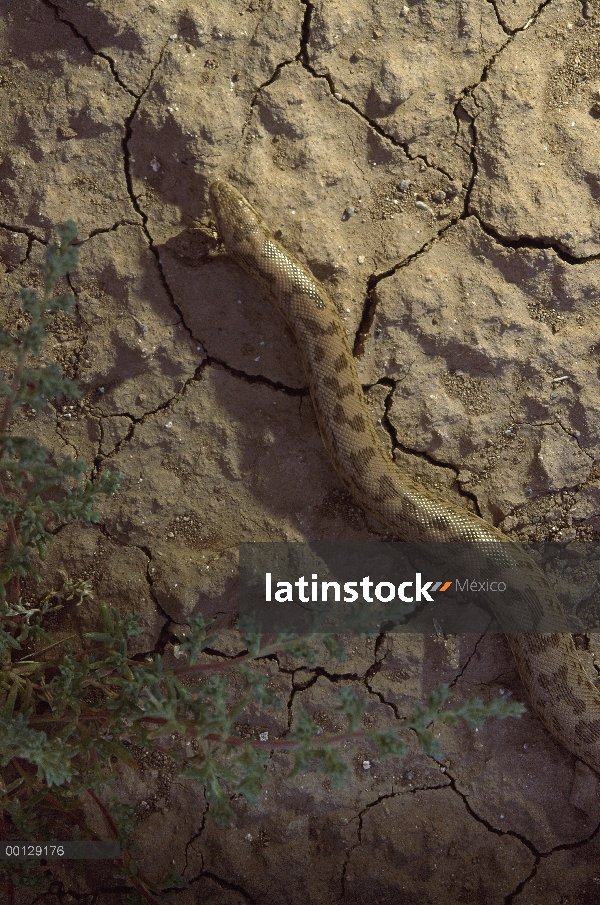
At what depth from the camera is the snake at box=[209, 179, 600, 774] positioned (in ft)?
12.6

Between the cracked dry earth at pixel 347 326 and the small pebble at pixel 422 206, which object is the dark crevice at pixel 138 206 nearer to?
the cracked dry earth at pixel 347 326

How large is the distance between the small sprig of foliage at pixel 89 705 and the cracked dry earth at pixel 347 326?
0.36 m

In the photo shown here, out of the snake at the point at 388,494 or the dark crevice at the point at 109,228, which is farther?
the dark crevice at the point at 109,228

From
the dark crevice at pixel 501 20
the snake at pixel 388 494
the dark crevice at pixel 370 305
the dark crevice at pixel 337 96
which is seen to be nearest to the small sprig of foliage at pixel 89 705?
the snake at pixel 388 494

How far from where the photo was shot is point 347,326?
4.03 meters

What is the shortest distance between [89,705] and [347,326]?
7.94 feet

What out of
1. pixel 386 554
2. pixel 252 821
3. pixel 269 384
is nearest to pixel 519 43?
pixel 269 384

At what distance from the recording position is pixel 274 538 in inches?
157

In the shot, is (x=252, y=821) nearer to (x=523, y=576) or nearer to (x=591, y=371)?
(x=523, y=576)

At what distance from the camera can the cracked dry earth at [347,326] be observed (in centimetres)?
391

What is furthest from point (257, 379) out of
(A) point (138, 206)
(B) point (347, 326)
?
(A) point (138, 206)

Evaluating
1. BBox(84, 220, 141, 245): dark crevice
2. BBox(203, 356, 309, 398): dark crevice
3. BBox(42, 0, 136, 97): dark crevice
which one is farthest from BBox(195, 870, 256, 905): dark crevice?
BBox(42, 0, 136, 97): dark crevice

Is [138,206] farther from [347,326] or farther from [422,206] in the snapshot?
[422,206]

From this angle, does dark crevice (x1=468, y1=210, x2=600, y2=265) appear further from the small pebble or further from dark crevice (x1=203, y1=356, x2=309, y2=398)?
dark crevice (x1=203, y1=356, x2=309, y2=398)
